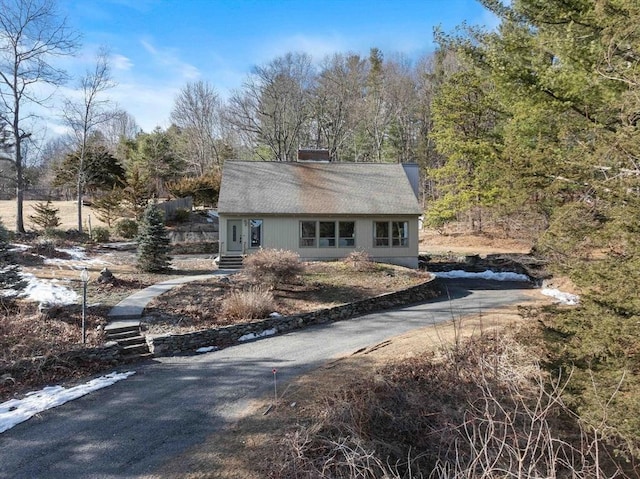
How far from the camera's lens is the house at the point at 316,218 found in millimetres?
20359

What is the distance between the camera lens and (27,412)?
22.1 feet

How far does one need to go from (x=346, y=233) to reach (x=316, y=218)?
1.83 m

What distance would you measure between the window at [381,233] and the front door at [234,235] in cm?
712

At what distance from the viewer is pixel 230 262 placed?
19.6m

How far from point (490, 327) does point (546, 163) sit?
15.1 ft

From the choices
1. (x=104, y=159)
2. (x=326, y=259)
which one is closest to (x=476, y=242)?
(x=326, y=259)

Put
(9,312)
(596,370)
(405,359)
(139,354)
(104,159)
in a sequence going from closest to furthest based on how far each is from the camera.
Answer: (596,370) → (405,359) → (139,354) → (9,312) → (104,159)

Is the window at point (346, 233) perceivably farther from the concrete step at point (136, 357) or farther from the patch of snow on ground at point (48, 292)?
the concrete step at point (136, 357)

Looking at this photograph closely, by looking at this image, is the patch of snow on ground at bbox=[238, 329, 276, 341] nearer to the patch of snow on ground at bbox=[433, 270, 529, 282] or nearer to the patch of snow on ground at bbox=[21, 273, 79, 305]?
the patch of snow on ground at bbox=[21, 273, 79, 305]

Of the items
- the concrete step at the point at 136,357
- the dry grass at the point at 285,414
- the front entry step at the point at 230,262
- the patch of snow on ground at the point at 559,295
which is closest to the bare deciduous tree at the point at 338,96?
the front entry step at the point at 230,262

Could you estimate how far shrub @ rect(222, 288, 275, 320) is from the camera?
38.5 ft

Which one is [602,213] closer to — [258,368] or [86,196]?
[258,368]

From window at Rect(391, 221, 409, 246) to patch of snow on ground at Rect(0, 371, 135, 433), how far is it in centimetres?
1560

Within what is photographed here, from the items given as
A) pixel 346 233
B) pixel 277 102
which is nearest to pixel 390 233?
pixel 346 233
